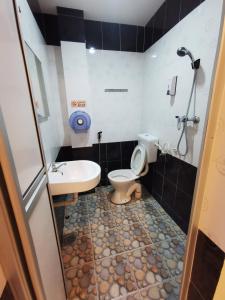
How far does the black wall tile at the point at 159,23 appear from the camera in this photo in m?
1.68

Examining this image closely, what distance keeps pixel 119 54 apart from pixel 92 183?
195 cm

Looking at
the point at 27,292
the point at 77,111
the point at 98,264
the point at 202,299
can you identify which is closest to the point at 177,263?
the point at 98,264

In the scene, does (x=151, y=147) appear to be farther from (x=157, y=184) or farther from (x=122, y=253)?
(x=122, y=253)

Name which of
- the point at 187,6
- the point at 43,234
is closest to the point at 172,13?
the point at 187,6

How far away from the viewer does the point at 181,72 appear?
5.00 feet

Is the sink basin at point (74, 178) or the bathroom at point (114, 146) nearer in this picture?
the bathroom at point (114, 146)

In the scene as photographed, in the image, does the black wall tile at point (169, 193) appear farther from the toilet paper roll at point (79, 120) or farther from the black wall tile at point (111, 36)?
the black wall tile at point (111, 36)

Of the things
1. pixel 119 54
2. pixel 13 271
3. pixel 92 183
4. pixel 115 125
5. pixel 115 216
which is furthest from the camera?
pixel 115 125

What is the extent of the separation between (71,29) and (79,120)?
3.61 feet

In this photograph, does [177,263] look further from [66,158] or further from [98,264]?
[66,158]

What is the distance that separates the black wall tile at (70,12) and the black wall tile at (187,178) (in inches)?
84.1

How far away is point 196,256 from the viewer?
60 centimetres

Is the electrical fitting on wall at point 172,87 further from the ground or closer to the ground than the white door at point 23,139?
further from the ground

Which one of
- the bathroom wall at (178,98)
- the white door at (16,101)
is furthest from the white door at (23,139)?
the bathroom wall at (178,98)
